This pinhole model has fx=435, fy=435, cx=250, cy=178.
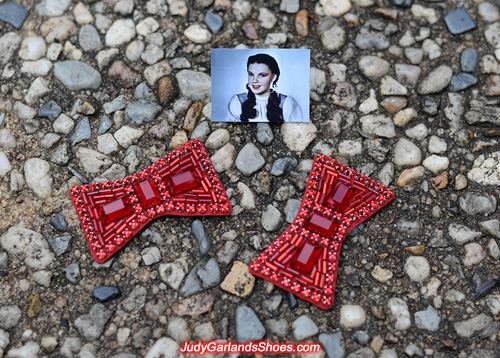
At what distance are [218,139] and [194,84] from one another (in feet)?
1.25

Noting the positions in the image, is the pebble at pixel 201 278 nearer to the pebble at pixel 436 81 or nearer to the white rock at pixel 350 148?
the white rock at pixel 350 148

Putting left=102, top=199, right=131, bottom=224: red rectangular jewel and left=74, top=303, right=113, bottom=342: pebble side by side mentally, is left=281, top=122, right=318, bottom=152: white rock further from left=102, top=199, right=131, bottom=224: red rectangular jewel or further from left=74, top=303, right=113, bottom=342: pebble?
left=74, top=303, right=113, bottom=342: pebble

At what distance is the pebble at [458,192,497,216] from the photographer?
2.40 metres

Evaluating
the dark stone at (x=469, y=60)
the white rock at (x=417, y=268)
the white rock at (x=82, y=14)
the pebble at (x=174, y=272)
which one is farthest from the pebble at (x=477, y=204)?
the white rock at (x=82, y=14)

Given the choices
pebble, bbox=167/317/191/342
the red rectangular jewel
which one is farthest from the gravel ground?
the red rectangular jewel

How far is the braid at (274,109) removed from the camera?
102 inches

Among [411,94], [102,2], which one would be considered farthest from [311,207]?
[102,2]

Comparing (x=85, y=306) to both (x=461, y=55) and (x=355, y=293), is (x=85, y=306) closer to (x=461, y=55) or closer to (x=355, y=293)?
(x=355, y=293)

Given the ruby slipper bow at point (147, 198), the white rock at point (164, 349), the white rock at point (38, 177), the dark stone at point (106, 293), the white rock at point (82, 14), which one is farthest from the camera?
the white rock at point (82, 14)

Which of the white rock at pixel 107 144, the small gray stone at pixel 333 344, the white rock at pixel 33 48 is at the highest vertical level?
the white rock at pixel 33 48

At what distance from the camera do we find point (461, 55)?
8.84ft

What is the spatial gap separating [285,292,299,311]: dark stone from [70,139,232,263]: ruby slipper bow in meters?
0.54

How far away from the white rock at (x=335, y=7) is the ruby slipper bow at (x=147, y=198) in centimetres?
124

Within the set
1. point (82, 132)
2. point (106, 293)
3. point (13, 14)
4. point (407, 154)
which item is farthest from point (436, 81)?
point (13, 14)
